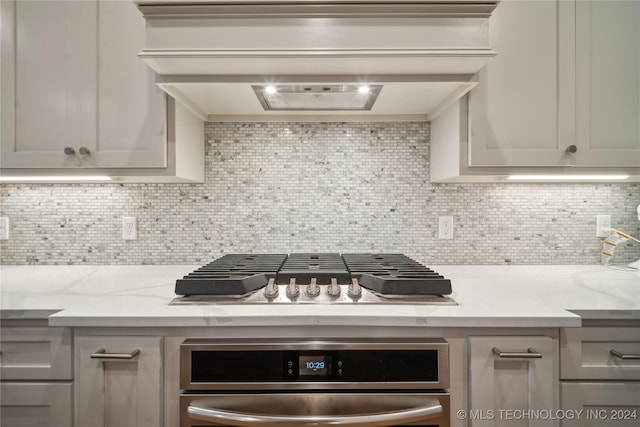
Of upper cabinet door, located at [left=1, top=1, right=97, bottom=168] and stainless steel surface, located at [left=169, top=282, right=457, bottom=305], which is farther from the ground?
upper cabinet door, located at [left=1, top=1, right=97, bottom=168]

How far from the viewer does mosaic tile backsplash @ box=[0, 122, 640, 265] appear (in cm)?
163

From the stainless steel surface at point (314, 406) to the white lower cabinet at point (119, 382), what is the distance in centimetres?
13

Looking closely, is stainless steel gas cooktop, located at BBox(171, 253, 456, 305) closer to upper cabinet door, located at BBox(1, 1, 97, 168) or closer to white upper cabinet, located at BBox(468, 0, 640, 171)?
white upper cabinet, located at BBox(468, 0, 640, 171)

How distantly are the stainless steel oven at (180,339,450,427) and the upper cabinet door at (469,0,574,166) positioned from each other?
79 cm

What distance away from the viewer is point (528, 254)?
5.43ft

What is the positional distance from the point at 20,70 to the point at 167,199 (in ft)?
2.34

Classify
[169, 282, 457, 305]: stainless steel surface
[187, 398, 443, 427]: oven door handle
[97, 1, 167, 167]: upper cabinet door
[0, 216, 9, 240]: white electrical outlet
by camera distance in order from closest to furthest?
[187, 398, 443, 427]: oven door handle
[169, 282, 457, 305]: stainless steel surface
[97, 1, 167, 167]: upper cabinet door
[0, 216, 9, 240]: white electrical outlet

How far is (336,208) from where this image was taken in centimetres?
167

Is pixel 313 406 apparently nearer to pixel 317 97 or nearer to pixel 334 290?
pixel 334 290

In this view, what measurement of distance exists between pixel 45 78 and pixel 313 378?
145cm

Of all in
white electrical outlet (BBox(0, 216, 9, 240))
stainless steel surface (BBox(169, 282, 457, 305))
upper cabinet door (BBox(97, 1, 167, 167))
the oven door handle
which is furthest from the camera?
white electrical outlet (BBox(0, 216, 9, 240))

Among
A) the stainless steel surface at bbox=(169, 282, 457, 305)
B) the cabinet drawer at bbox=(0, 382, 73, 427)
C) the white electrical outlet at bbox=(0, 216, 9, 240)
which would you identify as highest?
the white electrical outlet at bbox=(0, 216, 9, 240)

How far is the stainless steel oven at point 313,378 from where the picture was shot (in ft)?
2.96

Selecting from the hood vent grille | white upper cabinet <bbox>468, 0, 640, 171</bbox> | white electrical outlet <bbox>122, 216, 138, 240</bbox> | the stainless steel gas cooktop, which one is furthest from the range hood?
white electrical outlet <bbox>122, 216, 138, 240</bbox>
